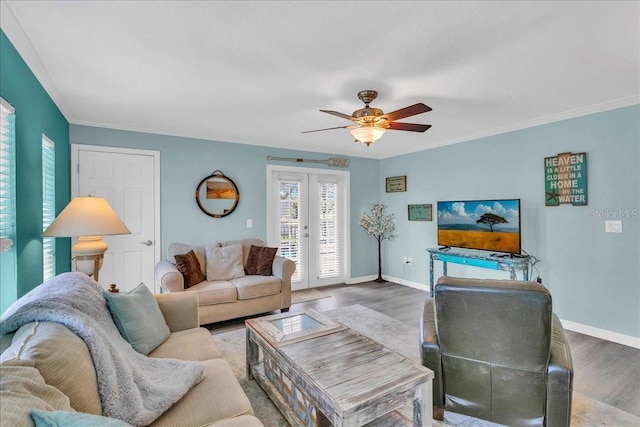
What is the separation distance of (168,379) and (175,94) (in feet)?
7.84

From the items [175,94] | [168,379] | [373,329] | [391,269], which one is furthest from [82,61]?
[391,269]

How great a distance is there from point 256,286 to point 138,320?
6.12 feet

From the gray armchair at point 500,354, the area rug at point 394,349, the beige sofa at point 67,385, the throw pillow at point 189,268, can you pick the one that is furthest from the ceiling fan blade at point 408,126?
the throw pillow at point 189,268

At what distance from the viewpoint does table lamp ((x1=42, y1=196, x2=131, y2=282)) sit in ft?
7.28

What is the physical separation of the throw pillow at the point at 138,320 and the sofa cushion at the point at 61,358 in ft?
1.85

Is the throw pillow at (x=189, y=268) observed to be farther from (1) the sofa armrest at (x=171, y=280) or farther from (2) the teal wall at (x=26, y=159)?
(2) the teal wall at (x=26, y=159)

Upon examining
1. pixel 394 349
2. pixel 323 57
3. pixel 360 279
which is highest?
pixel 323 57

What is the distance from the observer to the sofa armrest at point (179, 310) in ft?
7.37

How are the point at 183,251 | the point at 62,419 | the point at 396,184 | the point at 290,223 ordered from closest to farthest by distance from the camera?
1. the point at 62,419
2. the point at 183,251
3. the point at 290,223
4. the point at 396,184

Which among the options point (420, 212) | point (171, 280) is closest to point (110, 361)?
point (171, 280)

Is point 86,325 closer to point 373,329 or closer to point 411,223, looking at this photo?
point 373,329

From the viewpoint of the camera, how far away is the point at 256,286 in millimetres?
3637

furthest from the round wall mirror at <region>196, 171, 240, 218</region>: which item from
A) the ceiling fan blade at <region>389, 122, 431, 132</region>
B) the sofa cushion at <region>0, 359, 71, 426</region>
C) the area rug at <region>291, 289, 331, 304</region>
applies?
the sofa cushion at <region>0, 359, 71, 426</region>

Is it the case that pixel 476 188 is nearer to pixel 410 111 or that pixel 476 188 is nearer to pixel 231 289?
pixel 410 111
